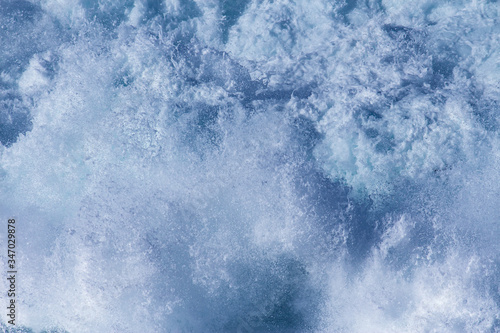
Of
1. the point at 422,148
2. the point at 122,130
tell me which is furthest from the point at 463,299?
the point at 122,130

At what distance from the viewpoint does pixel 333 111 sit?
20.0 feet

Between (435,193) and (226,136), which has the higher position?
(226,136)

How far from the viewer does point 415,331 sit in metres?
5.72

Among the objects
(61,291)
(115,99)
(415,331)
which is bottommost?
(415,331)

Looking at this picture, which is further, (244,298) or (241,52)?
(241,52)

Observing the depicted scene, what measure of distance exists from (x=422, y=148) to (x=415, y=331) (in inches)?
102

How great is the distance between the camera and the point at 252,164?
232 inches

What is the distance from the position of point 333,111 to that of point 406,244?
2198 mm

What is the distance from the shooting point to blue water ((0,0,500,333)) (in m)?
5.77

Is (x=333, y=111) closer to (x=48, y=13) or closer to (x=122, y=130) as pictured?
(x=122, y=130)

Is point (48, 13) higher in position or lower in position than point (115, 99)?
higher

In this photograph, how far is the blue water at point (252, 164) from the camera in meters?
5.77

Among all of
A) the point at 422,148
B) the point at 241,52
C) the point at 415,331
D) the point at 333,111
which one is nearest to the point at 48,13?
the point at 241,52

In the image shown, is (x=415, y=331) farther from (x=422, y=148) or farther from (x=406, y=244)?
(x=422, y=148)
